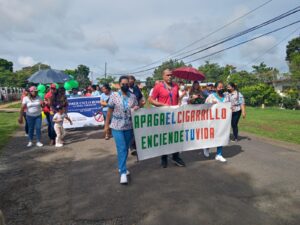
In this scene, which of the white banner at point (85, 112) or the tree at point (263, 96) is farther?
the tree at point (263, 96)

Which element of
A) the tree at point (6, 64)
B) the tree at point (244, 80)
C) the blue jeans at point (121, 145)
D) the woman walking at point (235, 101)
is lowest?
the blue jeans at point (121, 145)

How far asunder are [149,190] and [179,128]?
1754 millimetres

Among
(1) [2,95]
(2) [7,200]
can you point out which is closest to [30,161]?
(2) [7,200]

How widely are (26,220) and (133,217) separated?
1358 millimetres

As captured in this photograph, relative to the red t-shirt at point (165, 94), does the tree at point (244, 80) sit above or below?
above

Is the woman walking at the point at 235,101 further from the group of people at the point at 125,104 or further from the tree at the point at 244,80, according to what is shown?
the tree at the point at 244,80

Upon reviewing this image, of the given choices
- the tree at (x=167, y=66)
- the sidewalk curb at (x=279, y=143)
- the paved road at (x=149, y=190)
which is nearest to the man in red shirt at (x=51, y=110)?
the paved road at (x=149, y=190)

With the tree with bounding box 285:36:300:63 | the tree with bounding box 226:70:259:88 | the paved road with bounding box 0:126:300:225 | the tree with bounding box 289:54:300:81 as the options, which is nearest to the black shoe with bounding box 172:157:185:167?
the paved road with bounding box 0:126:300:225

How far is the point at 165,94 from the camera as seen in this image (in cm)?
556

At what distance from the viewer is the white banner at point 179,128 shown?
17.5 ft

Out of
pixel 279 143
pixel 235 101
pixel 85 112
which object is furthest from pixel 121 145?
pixel 85 112

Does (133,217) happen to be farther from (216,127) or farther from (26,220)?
(216,127)

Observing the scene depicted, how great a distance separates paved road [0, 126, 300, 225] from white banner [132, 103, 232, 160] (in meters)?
0.44

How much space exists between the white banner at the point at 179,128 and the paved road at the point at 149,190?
1.45 feet
